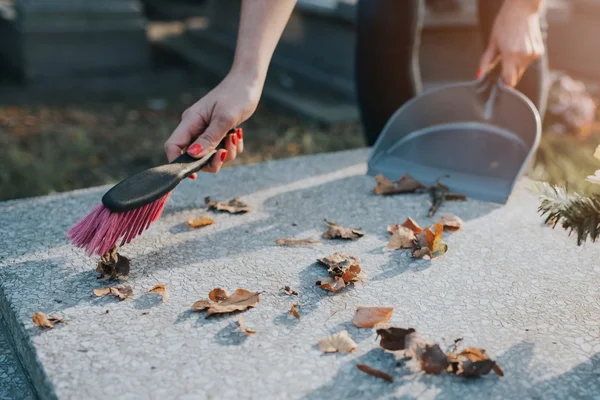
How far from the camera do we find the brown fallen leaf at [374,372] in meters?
1.17

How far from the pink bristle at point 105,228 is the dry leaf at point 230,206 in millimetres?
379

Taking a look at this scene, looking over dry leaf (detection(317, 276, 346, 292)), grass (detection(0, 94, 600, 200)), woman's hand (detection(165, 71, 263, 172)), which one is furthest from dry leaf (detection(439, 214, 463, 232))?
grass (detection(0, 94, 600, 200))

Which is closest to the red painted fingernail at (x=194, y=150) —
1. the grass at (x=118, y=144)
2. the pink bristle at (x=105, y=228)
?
the pink bristle at (x=105, y=228)

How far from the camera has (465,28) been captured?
393 centimetres

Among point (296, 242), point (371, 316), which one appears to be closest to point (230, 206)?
point (296, 242)

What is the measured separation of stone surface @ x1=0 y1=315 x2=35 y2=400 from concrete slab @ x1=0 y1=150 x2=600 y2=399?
0.26ft

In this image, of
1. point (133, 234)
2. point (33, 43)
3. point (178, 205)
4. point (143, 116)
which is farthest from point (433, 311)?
point (33, 43)

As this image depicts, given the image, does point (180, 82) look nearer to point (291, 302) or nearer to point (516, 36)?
point (516, 36)

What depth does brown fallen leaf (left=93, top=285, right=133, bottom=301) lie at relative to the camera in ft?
4.67

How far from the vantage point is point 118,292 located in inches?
56.3

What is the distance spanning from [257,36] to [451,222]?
70cm

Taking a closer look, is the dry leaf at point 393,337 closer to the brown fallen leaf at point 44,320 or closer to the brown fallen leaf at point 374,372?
the brown fallen leaf at point 374,372

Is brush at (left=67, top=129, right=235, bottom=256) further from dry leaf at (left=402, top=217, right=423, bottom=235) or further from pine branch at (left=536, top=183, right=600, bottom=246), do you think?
pine branch at (left=536, top=183, right=600, bottom=246)

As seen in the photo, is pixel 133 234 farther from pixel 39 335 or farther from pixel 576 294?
pixel 576 294
